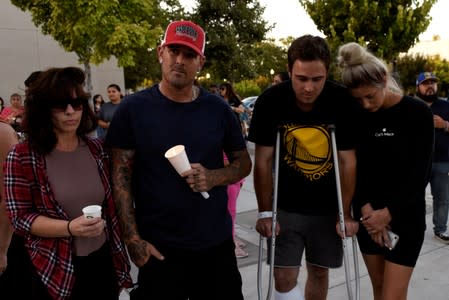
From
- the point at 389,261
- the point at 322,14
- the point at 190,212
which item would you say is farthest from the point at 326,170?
the point at 322,14

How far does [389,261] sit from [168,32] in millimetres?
1906

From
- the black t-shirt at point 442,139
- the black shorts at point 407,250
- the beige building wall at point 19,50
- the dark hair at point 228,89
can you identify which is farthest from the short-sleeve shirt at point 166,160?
the beige building wall at point 19,50

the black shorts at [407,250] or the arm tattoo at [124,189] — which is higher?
the arm tattoo at [124,189]

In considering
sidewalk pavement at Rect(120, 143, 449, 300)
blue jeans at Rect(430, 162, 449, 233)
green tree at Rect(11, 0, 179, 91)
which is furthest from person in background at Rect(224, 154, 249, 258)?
green tree at Rect(11, 0, 179, 91)

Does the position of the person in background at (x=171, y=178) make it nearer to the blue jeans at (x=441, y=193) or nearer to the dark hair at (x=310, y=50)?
the dark hair at (x=310, y=50)

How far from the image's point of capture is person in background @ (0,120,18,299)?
2.21 m

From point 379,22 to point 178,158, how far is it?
1601 centimetres

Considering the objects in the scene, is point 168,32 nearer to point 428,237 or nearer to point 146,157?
→ point 146,157

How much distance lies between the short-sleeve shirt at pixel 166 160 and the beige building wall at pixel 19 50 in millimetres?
16748

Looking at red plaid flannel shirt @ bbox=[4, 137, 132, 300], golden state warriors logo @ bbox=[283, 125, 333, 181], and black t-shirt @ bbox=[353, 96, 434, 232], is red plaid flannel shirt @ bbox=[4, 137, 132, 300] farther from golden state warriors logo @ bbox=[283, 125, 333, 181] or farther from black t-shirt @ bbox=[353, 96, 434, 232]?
black t-shirt @ bbox=[353, 96, 434, 232]

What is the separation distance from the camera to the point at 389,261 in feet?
8.25

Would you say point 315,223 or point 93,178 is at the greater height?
point 93,178

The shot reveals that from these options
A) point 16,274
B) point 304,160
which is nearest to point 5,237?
point 16,274

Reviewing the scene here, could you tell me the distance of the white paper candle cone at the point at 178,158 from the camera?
1.92 metres
